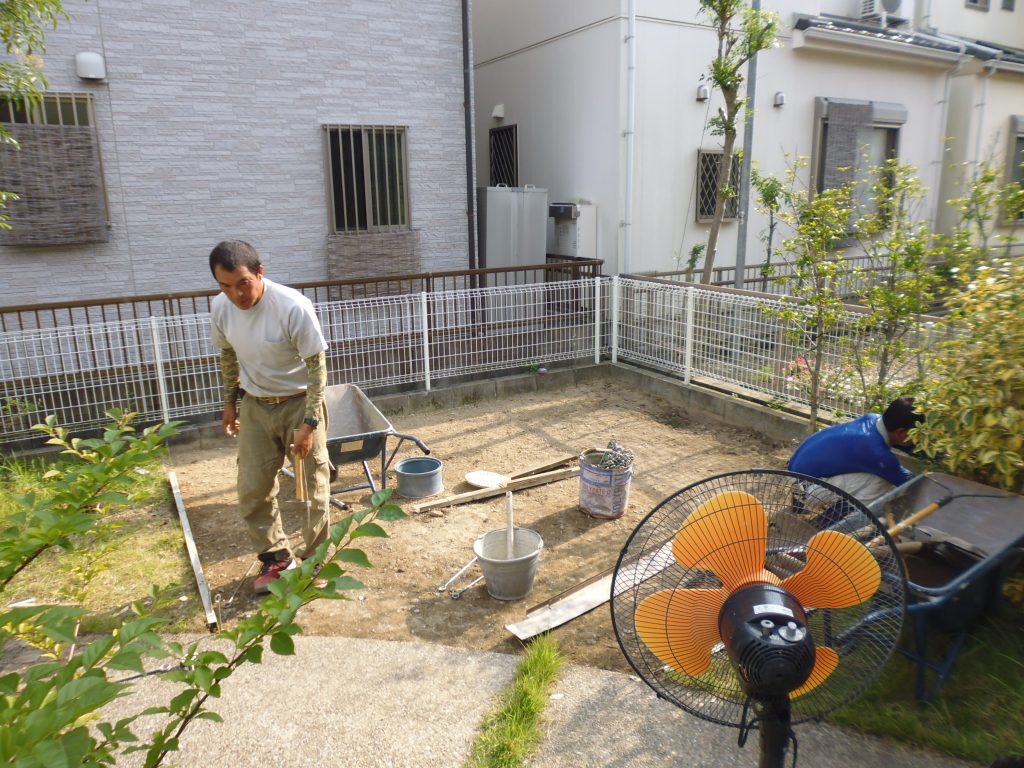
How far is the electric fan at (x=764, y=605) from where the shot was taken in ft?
6.61

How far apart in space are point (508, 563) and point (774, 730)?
2.08 meters

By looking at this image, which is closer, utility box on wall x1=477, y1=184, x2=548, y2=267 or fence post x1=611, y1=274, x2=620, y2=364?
fence post x1=611, y1=274, x2=620, y2=364

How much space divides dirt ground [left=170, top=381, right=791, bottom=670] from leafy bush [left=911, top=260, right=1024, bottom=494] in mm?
1949

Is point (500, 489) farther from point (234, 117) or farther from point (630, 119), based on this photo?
point (630, 119)

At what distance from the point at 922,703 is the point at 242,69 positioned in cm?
821

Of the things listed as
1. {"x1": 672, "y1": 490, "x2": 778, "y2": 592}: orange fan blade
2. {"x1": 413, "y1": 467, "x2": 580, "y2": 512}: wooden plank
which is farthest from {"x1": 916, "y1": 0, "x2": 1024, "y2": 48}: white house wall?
{"x1": 672, "y1": 490, "x2": 778, "y2": 592}: orange fan blade

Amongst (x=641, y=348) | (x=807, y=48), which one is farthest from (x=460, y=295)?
(x=807, y=48)

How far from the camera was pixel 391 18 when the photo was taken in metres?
8.55

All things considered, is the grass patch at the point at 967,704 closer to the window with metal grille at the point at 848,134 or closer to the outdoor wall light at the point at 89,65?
the outdoor wall light at the point at 89,65

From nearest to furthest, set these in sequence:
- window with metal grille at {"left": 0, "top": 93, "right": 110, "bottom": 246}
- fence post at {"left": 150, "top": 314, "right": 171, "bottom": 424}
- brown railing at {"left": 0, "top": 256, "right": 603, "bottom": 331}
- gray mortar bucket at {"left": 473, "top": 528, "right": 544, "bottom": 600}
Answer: gray mortar bucket at {"left": 473, "top": 528, "right": 544, "bottom": 600} → fence post at {"left": 150, "top": 314, "right": 171, "bottom": 424} → brown railing at {"left": 0, "top": 256, "right": 603, "bottom": 331} → window with metal grille at {"left": 0, "top": 93, "right": 110, "bottom": 246}

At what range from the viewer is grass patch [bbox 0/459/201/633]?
3902 mm

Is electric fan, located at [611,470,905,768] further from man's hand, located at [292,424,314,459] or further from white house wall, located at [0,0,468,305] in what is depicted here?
white house wall, located at [0,0,468,305]

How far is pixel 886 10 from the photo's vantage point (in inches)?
455

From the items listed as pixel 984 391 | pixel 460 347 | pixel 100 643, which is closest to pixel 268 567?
pixel 100 643
